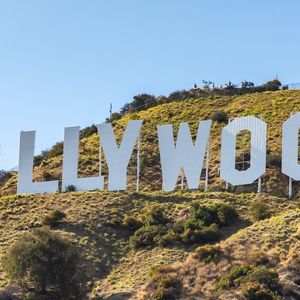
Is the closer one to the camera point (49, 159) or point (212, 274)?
point (212, 274)

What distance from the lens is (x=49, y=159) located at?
79.6 metres

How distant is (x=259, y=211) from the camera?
54844 millimetres

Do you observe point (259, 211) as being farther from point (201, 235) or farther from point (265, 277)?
point (265, 277)

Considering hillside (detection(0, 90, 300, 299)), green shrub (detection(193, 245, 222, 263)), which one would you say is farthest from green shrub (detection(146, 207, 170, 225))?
green shrub (detection(193, 245, 222, 263))

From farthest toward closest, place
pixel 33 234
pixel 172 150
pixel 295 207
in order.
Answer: pixel 172 150 < pixel 295 207 < pixel 33 234

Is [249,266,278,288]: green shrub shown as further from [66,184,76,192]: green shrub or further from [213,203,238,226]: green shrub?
[66,184,76,192]: green shrub

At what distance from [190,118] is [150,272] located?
37619 millimetres

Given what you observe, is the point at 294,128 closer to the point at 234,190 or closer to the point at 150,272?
the point at 234,190

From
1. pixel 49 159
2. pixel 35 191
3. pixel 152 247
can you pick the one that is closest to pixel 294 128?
pixel 152 247

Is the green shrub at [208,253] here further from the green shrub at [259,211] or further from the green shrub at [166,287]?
the green shrub at [259,211]

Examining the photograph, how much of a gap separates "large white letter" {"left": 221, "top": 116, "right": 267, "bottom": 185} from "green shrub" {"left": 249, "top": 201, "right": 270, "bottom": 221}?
417cm

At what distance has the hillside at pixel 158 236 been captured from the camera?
157 ft

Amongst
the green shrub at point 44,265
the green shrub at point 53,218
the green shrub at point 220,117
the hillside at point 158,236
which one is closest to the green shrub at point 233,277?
the hillside at point 158,236

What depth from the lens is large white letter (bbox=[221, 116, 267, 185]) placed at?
60.0 m
